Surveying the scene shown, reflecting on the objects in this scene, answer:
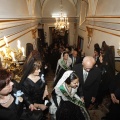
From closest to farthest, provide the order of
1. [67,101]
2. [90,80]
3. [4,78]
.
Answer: [4,78], [67,101], [90,80]

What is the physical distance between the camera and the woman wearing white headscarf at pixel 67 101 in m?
2.81

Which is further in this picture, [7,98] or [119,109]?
[119,109]

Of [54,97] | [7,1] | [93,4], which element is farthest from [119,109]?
[93,4]

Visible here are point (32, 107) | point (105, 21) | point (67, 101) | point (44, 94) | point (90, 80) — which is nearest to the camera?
point (32, 107)

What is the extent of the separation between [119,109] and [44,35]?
12834 millimetres

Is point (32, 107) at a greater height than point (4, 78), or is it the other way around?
point (4, 78)

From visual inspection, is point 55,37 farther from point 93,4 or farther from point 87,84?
point 87,84

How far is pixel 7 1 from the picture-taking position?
5.50 m

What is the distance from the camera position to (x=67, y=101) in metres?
2.97

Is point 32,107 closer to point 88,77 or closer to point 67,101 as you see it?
point 67,101

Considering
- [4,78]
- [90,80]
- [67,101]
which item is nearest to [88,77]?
[90,80]

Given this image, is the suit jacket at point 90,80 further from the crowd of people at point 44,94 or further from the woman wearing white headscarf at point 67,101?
the woman wearing white headscarf at point 67,101

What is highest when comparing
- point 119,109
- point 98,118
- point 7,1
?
point 7,1

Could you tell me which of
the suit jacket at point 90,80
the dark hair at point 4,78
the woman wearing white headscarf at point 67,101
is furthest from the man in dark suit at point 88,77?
the dark hair at point 4,78
